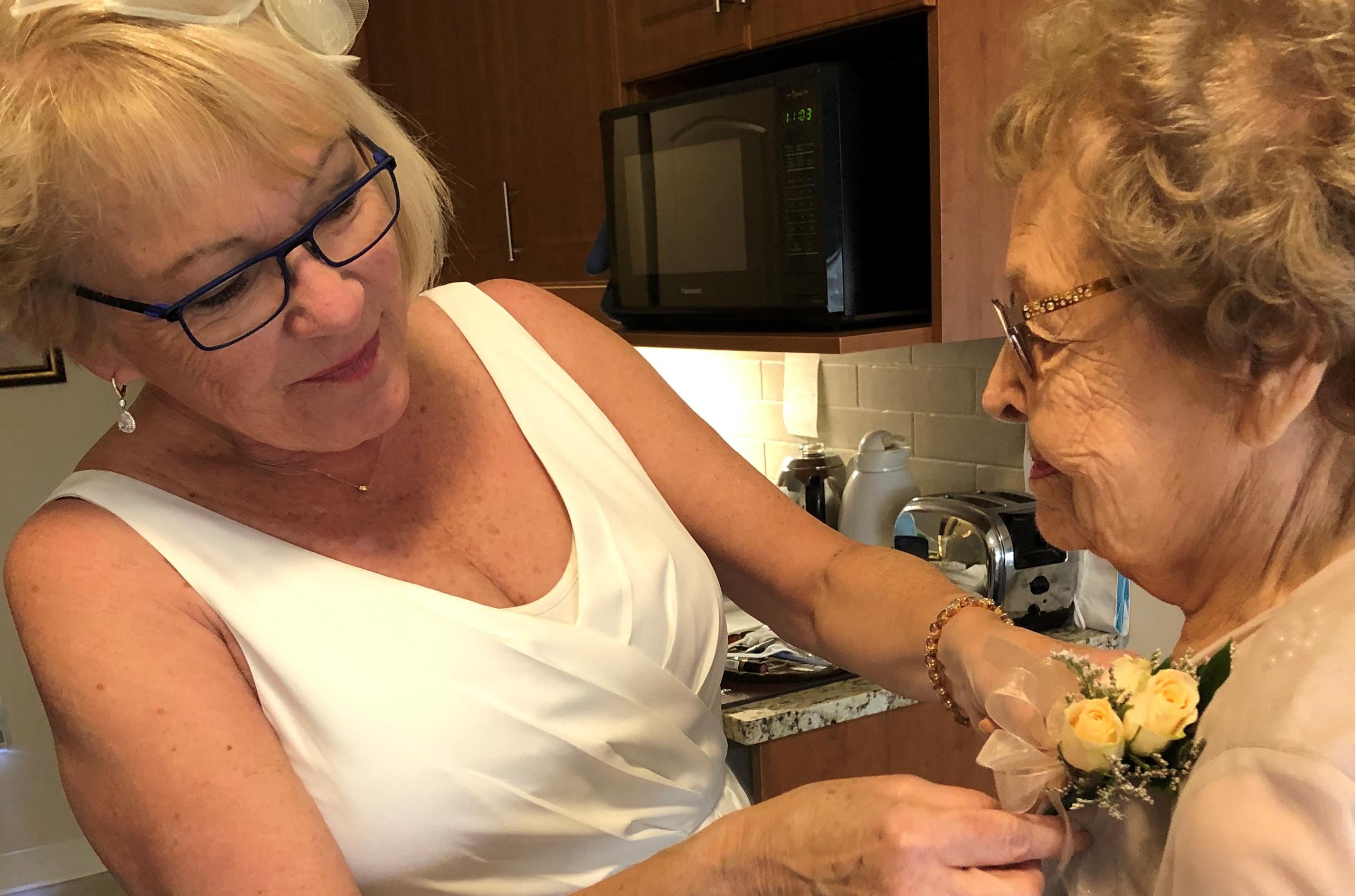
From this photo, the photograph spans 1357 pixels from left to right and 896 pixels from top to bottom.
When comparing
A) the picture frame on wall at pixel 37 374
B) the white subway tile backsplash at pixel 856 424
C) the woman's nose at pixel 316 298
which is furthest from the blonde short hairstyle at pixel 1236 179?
the picture frame on wall at pixel 37 374

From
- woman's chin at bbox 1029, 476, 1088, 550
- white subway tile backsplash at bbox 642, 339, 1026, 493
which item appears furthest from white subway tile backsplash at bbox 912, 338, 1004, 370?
woman's chin at bbox 1029, 476, 1088, 550

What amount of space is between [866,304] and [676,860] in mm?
988

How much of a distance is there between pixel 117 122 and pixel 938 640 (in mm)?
807

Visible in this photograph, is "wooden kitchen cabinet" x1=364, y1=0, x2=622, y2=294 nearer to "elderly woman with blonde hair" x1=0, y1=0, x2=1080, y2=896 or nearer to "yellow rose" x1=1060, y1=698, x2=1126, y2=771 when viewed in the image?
"elderly woman with blonde hair" x1=0, y1=0, x2=1080, y2=896

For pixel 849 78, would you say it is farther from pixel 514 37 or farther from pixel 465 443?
pixel 514 37

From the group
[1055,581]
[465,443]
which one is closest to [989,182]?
[1055,581]

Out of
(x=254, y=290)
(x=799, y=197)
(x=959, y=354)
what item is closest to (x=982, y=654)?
(x=254, y=290)

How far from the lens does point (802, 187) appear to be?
5.18 feet

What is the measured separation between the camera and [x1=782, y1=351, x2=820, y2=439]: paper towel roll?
2.32m

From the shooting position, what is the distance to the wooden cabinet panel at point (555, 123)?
2.07 meters

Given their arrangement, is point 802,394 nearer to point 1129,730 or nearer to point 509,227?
point 509,227

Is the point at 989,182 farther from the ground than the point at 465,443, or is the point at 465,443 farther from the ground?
the point at 989,182

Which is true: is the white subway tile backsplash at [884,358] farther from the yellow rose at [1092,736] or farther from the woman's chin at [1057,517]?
the yellow rose at [1092,736]

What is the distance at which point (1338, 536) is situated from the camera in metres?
0.59
